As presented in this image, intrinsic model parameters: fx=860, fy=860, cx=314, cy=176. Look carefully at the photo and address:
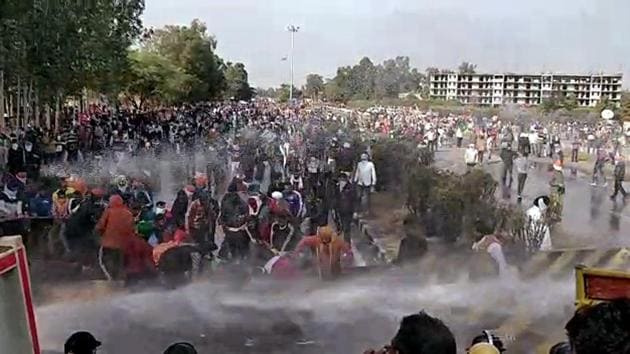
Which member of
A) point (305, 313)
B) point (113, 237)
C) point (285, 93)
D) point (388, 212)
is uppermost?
point (285, 93)

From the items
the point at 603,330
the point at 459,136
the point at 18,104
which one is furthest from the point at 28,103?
the point at 603,330

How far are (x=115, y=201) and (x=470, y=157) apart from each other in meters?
1.63

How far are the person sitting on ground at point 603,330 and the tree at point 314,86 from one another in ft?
9.97

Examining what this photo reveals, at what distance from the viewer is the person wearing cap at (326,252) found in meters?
3.90

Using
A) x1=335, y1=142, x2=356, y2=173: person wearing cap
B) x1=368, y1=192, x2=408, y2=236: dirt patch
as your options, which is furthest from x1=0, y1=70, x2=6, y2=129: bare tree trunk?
x1=368, y1=192, x2=408, y2=236: dirt patch

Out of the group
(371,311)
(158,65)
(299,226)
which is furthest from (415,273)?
(158,65)

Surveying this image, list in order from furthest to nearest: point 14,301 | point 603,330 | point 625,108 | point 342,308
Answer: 1. point 625,108
2. point 342,308
3. point 14,301
4. point 603,330

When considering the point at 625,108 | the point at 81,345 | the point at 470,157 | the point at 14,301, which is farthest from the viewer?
the point at 625,108

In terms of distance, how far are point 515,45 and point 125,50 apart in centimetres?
184

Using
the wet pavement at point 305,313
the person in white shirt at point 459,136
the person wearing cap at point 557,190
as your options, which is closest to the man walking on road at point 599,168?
the person wearing cap at point 557,190

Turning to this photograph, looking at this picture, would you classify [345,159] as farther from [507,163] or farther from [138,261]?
[138,261]

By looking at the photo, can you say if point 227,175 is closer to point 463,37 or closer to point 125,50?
point 125,50

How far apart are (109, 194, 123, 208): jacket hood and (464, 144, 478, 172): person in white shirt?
159 cm

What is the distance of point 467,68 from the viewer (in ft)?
13.7
